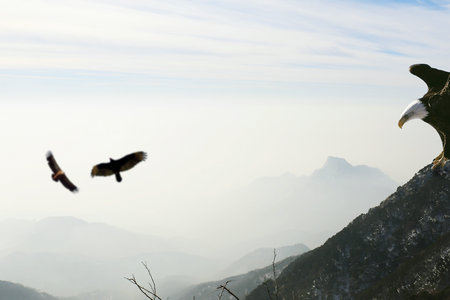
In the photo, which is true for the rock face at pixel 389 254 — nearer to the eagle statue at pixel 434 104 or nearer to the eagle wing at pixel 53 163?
the eagle statue at pixel 434 104

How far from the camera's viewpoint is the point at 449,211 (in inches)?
4058

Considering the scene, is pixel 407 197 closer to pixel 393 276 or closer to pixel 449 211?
pixel 449 211

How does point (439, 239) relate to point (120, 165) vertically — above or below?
below

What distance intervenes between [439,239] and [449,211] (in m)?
11.6

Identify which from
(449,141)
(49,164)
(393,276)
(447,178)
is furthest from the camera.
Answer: (447,178)

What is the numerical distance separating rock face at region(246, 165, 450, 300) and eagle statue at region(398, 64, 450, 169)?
87.2 metres

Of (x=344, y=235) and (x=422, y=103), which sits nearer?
(x=422, y=103)

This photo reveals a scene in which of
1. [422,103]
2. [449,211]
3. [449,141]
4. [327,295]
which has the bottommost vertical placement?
[327,295]

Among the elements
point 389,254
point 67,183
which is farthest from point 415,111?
point 389,254

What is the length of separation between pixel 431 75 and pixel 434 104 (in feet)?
2.18

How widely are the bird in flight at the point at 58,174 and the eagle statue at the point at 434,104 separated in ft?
13.2

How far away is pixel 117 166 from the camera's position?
208 cm

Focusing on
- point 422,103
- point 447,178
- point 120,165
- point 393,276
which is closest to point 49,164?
point 120,165

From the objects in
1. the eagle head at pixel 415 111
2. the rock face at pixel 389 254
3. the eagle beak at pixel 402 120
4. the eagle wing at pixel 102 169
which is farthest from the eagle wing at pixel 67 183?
the rock face at pixel 389 254
